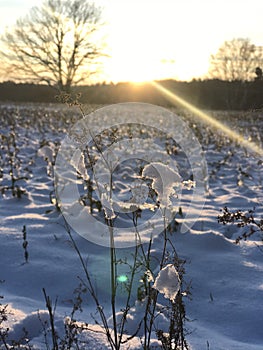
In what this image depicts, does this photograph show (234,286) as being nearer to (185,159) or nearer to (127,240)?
(127,240)

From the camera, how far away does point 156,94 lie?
4297 centimetres

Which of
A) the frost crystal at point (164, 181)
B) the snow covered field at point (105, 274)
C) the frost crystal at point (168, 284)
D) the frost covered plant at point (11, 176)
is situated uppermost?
the frost crystal at point (164, 181)

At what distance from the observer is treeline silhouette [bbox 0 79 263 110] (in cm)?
4003

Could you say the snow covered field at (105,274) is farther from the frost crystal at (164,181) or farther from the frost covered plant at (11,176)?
the frost crystal at (164,181)

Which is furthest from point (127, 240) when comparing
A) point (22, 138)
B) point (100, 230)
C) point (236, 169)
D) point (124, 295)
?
point (22, 138)

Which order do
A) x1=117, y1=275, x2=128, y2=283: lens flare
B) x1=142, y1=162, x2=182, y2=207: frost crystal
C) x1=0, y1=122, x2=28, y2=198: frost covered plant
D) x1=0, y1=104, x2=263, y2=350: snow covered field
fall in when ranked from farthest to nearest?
x1=0, y1=122, x2=28, y2=198: frost covered plant, x1=117, y1=275, x2=128, y2=283: lens flare, x1=0, y1=104, x2=263, y2=350: snow covered field, x1=142, y1=162, x2=182, y2=207: frost crystal

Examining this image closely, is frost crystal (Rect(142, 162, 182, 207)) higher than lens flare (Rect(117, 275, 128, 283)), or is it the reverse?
frost crystal (Rect(142, 162, 182, 207))

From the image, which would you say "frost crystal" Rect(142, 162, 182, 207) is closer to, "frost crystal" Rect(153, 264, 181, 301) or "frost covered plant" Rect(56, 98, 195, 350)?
"frost covered plant" Rect(56, 98, 195, 350)

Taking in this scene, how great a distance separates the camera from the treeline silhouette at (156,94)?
40031 mm

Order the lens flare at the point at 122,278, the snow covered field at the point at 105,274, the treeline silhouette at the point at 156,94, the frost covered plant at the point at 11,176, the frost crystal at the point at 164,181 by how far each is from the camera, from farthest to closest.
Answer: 1. the treeline silhouette at the point at 156,94
2. the frost covered plant at the point at 11,176
3. the lens flare at the point at 122,278
4. the snow covered field at the point at 105,274
5. the frost crystal at the point at 164,181

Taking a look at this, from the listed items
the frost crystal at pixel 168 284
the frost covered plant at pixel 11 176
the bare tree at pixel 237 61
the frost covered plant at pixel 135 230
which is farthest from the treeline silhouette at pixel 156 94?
the frost crystal at pixel 168 284

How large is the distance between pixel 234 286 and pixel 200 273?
33 cm

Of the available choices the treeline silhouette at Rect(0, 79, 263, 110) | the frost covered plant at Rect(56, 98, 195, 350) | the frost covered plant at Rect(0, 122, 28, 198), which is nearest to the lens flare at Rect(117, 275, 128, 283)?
the frost covered plant at Rect(56, 98, 195, 350)

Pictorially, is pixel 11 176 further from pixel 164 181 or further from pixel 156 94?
pixel 156 94
